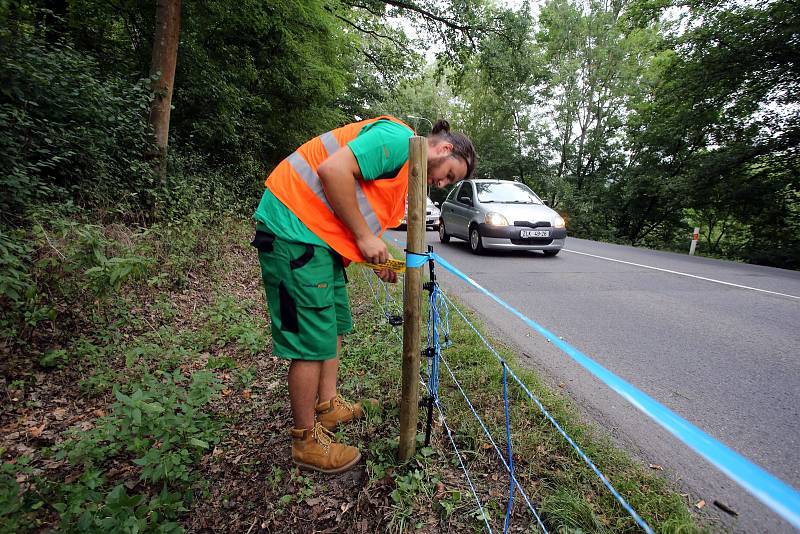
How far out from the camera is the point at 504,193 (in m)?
8.52

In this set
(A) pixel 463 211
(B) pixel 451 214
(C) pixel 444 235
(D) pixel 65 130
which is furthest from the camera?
(C) pixel 444 235

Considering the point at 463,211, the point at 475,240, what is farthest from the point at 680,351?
the point at 463,211

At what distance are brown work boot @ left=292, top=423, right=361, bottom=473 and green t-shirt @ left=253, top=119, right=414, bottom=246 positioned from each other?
98cm

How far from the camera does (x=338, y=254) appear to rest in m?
1.86

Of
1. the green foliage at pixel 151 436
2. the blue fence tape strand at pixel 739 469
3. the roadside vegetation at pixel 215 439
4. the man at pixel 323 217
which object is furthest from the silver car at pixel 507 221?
the blue fence tape strand at pixel 739 469

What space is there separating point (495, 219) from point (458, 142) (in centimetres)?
603

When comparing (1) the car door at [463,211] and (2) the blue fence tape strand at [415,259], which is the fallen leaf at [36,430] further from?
(1) the car door at [463,211]

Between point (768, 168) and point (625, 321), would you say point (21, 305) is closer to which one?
point (625, 321)

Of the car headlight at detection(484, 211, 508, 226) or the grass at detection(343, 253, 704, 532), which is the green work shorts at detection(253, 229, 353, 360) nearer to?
the grass at detection(343, 253, 704, 532)

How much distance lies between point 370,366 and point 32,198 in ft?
13.5

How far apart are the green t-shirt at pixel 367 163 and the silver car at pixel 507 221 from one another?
5.42 m

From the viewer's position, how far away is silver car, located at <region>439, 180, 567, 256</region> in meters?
7.57

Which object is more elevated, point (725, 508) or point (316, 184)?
point (316, 184)

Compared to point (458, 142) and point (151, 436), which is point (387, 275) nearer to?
point (458, 142)
